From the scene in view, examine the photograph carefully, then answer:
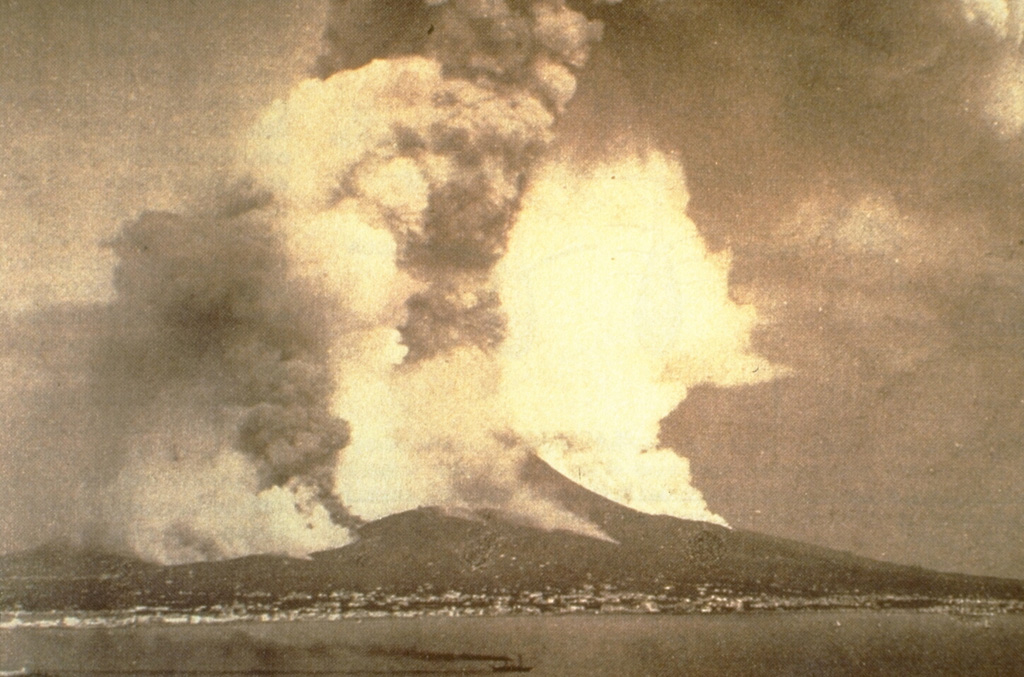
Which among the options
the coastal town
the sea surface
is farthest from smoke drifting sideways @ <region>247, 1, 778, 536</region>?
the sea surface

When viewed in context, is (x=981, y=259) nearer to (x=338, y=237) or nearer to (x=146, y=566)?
(x=338, y=237)

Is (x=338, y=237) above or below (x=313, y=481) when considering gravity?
above

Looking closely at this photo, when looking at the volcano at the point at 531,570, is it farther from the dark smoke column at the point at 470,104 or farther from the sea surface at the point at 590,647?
the dark smoke column at the point at 470,104

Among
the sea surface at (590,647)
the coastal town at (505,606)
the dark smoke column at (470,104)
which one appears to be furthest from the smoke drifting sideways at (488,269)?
the sea surface at (590,647)

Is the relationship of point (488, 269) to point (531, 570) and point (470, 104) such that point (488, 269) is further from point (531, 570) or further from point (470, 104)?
point (531, 570)

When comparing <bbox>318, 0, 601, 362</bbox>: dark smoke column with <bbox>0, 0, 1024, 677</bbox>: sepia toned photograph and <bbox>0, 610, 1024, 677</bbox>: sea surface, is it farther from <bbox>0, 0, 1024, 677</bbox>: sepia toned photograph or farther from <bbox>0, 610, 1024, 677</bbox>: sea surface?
<bbox>0, 610, 1024, 677</bbox>: sea surface

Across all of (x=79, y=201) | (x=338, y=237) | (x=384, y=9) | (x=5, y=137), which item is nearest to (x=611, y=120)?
(x=384, y=9)
